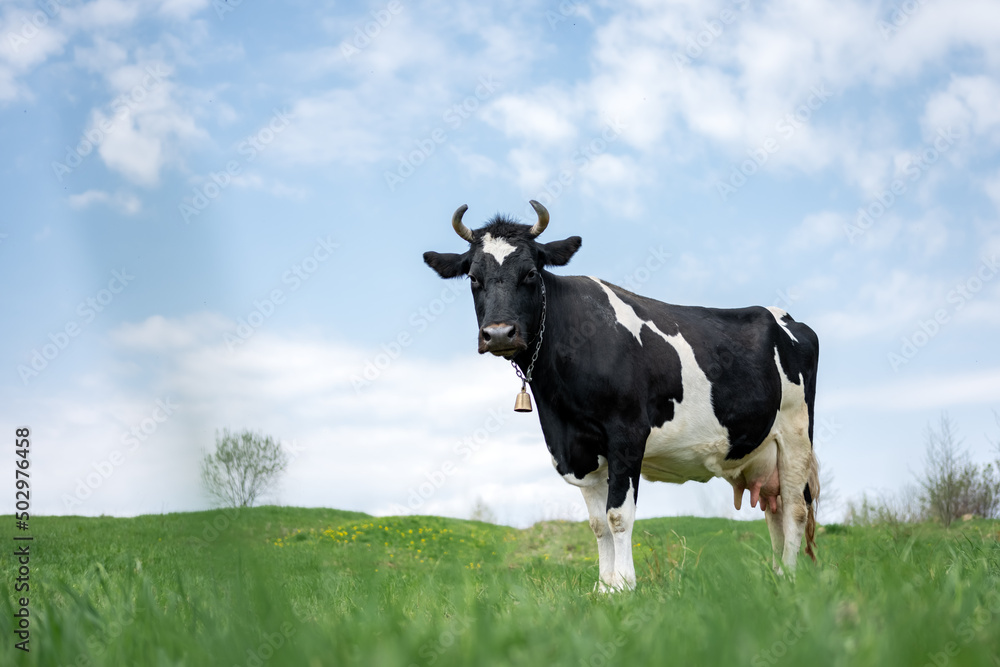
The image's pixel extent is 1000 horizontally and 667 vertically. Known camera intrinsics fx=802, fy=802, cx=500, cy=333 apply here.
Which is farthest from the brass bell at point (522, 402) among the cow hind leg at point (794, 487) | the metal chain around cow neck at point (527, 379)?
the cow hind leg at point (794, 487)

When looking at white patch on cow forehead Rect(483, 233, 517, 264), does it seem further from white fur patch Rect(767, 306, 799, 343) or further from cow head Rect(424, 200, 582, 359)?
white fur patch Rect(767, 306, 799, 343)

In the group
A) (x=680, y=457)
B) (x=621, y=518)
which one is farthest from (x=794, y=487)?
(x=621, y=518)

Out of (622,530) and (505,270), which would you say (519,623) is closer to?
(622,530)

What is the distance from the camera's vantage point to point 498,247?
7.72 metres

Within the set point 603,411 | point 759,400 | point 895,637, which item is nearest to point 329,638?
point 895,637

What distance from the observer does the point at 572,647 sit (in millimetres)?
2252

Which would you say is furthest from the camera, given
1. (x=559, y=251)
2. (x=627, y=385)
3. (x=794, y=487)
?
(x=794, y=487)

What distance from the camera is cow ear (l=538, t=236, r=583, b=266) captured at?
8.05 meters

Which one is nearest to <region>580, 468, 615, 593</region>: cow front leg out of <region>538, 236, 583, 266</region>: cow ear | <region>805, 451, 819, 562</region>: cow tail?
<region>538, 236, 583, 266</region>: cow ear

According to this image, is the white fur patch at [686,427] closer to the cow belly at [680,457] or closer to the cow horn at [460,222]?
the cow belly at [680,457]

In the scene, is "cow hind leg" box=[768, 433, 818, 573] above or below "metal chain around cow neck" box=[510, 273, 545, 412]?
below

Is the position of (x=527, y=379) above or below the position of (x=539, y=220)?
below

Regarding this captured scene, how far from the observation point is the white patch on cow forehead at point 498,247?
25.1 ft

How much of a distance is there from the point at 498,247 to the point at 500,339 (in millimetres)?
1087
